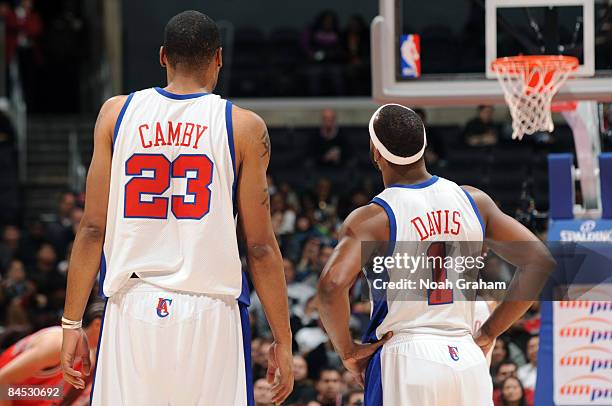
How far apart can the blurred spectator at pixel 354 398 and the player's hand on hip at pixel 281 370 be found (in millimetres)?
3761

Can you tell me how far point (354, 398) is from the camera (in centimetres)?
789

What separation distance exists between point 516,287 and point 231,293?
140 cm

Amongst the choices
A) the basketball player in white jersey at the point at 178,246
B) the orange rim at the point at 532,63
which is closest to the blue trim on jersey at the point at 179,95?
the basketball player in white jersey at the point at 178,246

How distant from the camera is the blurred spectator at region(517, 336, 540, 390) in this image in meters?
8.70

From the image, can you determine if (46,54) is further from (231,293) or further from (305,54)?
(231,293)

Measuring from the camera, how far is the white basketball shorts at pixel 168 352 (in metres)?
3.72

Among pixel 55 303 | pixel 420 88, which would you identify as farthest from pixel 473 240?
pixel 55 303

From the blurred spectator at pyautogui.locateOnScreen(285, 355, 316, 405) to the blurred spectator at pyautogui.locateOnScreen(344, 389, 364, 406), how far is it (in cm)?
30

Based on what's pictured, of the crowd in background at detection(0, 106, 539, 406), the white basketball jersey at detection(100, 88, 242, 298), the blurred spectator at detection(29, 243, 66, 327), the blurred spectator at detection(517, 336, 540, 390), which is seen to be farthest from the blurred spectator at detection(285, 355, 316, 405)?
the white basketball jersey at detection(100, 88, 242, 298)

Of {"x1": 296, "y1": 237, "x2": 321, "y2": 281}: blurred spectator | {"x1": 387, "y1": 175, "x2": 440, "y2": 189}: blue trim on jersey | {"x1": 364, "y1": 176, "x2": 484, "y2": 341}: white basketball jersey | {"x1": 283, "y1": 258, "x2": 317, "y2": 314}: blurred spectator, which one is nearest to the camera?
{"x1": 364, "y1": 176, "x2": 484, "y2": 341}: white basketball jersey

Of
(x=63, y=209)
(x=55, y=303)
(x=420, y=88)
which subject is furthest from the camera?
(x=63, y=209)

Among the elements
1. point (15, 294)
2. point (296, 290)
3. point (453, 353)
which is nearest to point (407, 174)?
point (453, 353)

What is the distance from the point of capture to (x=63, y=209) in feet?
40.0

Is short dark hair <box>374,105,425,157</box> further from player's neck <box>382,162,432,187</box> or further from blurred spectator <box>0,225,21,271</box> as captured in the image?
blurred spectator <box>0,225,21,271</box>
